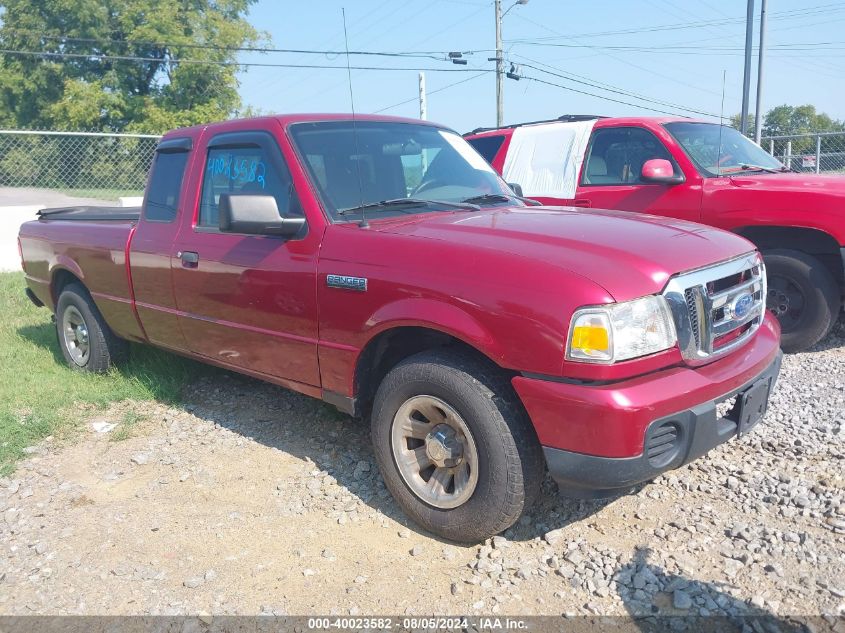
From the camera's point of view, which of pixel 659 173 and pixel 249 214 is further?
pixel 659 173

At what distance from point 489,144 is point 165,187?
391 cm

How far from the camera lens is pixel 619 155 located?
646 cm

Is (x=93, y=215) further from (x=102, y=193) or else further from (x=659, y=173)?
(x=102, y=193)

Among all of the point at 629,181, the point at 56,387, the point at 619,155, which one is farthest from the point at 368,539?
the point at 619,155

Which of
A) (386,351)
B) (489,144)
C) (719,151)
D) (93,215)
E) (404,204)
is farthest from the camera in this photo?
(489,144)

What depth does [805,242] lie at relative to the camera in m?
5.39

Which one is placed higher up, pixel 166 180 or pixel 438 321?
pixel 166 180

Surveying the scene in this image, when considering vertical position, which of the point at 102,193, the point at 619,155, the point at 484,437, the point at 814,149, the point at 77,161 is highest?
the point at 77,161

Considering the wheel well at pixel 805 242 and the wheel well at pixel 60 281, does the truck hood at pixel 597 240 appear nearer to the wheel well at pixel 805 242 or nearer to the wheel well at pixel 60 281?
the wheel well at pixel 805 242

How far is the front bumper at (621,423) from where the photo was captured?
8.27ft

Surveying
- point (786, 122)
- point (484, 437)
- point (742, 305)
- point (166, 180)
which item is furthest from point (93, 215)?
point (786, 122)

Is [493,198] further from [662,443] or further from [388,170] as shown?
[662,443]

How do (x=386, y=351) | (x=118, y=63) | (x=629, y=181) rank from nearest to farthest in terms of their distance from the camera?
(x=386, y=351) → (x=629, y=181) → (x=118, y=63)

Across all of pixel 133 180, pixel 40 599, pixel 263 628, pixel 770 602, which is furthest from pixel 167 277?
pixel 133 180
